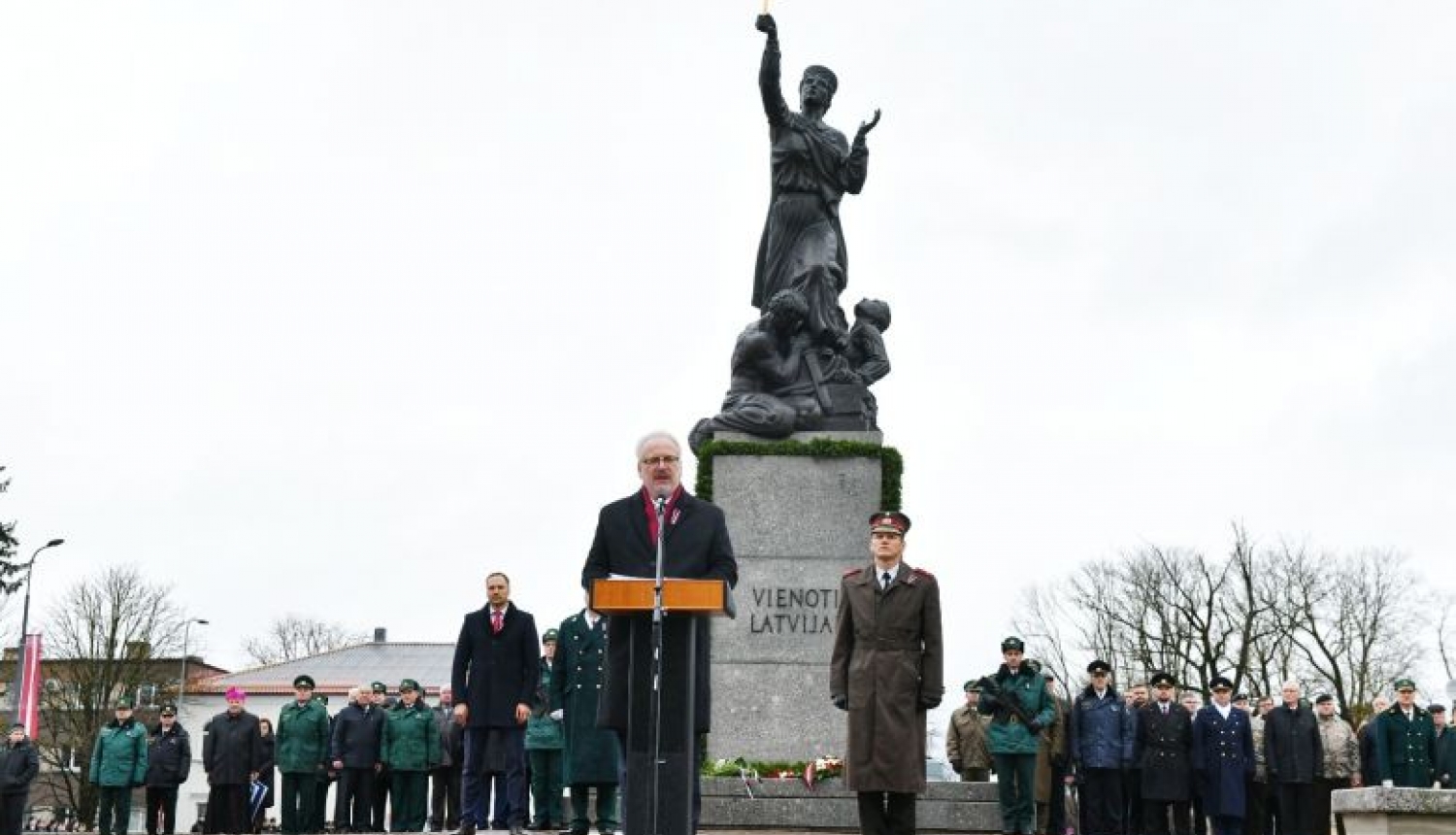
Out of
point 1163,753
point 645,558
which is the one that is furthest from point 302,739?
point 645,558

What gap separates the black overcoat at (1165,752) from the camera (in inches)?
592

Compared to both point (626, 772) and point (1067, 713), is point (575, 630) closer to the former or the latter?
point (626, 772)

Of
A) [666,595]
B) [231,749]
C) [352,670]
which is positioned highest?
[352,670]

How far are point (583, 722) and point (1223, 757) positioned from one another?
652cm

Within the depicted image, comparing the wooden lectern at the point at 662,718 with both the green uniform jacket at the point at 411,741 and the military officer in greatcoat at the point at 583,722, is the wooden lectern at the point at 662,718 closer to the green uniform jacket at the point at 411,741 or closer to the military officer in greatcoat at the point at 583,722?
the military officer in greatcoat at the point at 583,722

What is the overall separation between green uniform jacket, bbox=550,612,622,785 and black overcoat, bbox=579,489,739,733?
129 inches


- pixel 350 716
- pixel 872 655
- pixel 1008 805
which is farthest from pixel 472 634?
pixel 350 716

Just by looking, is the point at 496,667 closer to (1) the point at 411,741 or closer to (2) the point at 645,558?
(2) the point at 645,558

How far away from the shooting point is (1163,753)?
15.1 m

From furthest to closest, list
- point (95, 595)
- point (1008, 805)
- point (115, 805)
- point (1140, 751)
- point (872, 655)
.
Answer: point (95, 595), point (115, 805), point (1140, 751), point (1008, 805), point (872, 655)

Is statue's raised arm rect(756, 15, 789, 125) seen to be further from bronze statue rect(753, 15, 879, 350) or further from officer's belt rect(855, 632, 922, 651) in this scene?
officer's belt rect(855, 632, 922, 651)

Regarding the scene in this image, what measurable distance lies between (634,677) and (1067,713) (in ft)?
28.9

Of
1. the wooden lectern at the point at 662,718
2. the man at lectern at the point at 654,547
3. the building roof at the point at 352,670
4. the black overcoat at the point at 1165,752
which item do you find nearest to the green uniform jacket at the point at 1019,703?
the black overcoat at the point at 1165,752

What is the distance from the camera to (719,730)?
15.7 metres
